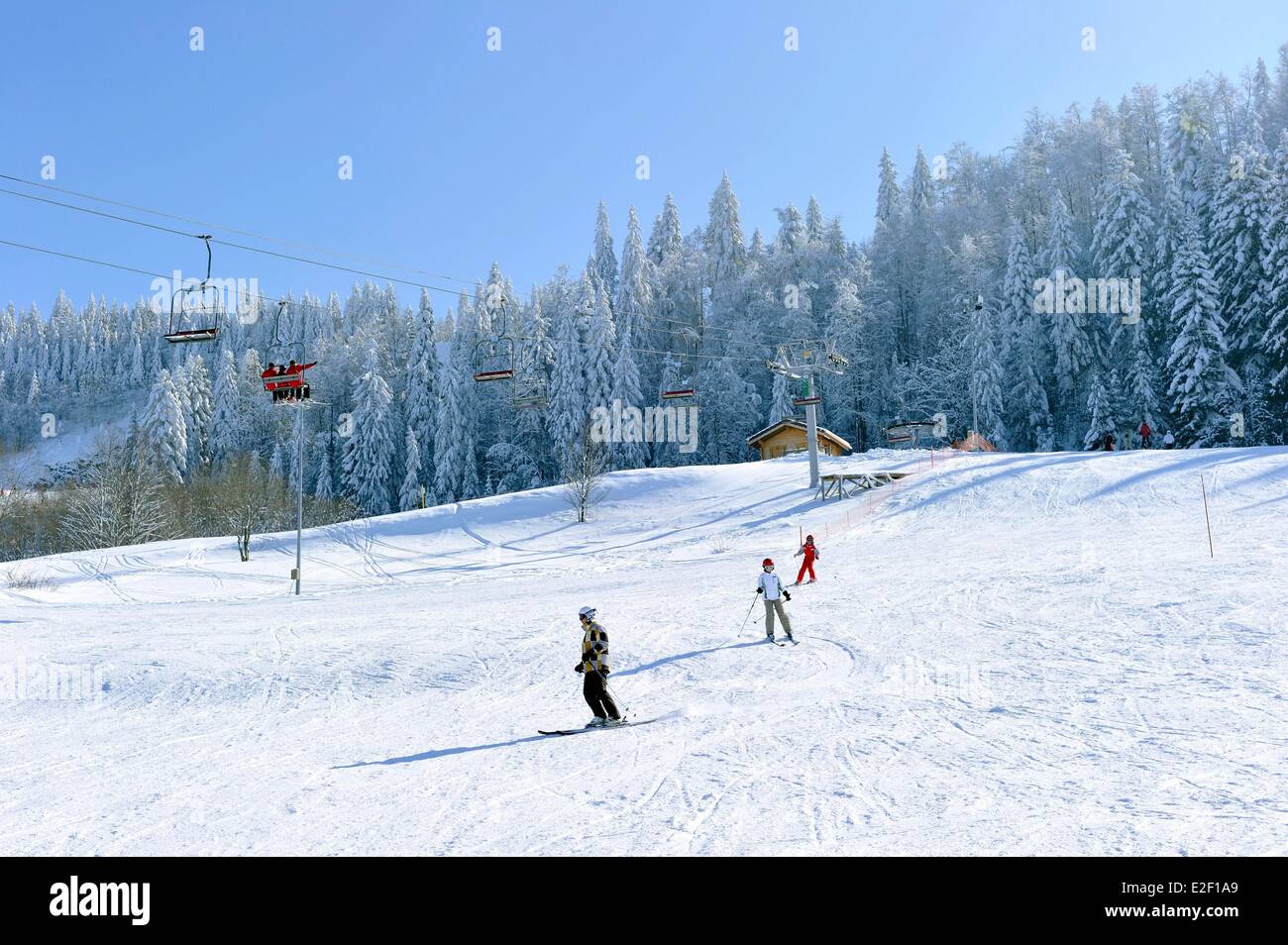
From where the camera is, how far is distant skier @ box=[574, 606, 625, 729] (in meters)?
10.5

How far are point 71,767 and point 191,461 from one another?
8489cm

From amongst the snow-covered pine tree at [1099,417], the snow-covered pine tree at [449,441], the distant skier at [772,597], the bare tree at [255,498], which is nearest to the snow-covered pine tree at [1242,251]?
the snow-covered pine tree at [1099,417]

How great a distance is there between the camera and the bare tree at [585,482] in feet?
129

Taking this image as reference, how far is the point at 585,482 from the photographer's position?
39.4m

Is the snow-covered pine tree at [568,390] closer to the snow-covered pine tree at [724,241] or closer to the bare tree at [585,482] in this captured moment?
the snow-covered pine tree at [724,241]

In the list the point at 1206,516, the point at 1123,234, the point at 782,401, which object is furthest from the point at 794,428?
the point at 1206,516

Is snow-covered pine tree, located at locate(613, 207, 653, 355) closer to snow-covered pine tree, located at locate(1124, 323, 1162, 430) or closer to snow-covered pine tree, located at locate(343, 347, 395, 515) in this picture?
snow-covered pine tree, located at locate(343, 347, 395, 515)

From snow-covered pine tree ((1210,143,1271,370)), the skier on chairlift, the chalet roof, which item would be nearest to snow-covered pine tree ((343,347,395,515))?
the chalet roof

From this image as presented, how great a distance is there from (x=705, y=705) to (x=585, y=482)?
28369 mm

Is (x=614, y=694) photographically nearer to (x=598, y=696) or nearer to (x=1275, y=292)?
(x=598, y=696)
